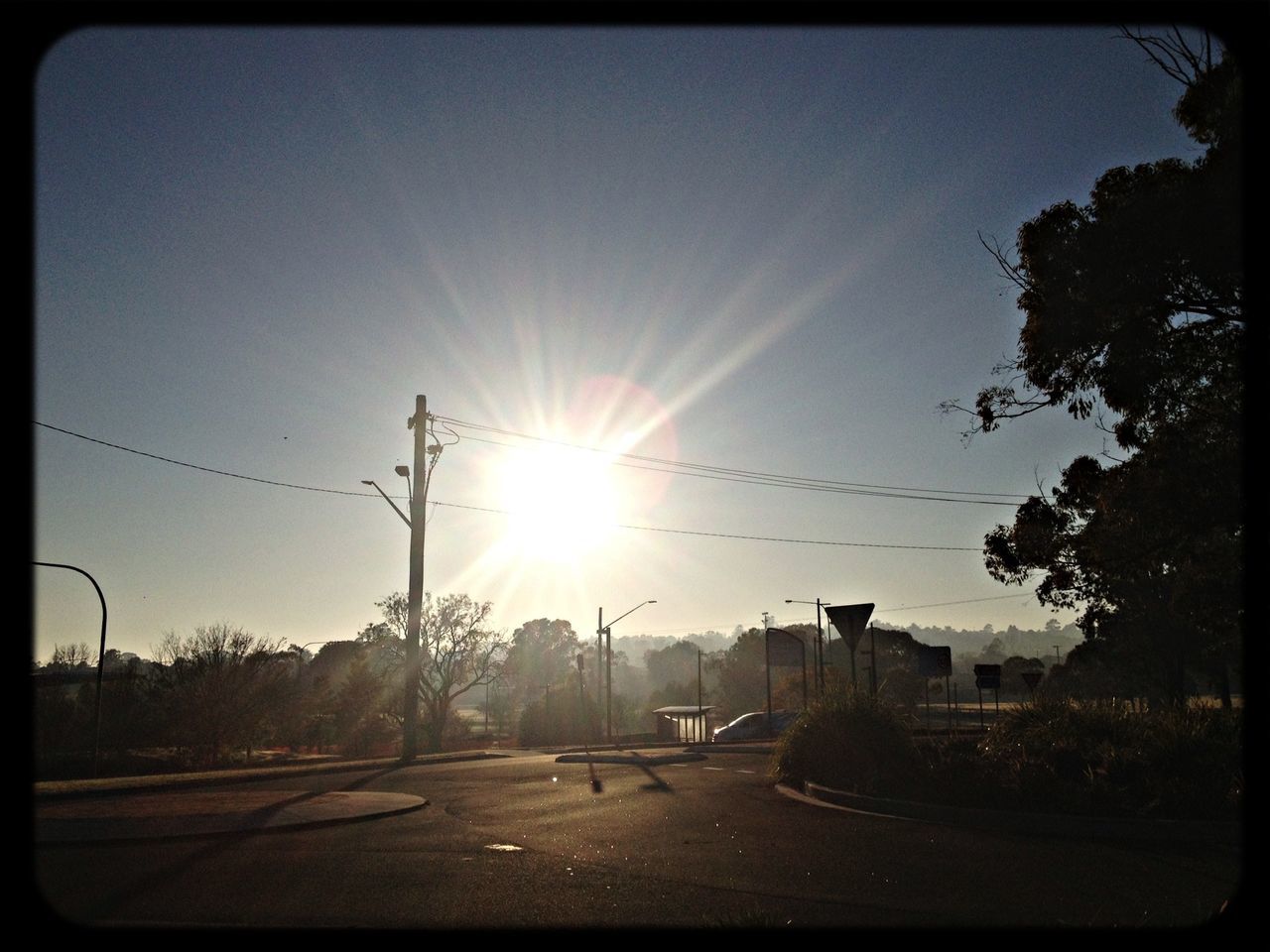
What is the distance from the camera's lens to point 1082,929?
19.4ft

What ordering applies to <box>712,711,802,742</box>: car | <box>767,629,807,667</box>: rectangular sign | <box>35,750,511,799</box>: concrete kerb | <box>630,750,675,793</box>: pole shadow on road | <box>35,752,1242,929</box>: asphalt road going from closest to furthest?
<box>35,752,1242,929</box>: asphalt road < <box>35,750,511,799</box>: concrete kerb < <box>630,750,675,793</box>: pole shadow on road < <box>712,711,802,742</box>: car < <box>767,629,807,667</box>: rectangular sign

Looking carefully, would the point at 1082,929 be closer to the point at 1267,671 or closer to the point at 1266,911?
the point at 1266,911

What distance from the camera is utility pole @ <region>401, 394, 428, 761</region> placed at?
26.8 m

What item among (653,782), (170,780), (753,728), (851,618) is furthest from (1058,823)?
Answer: (753,728)

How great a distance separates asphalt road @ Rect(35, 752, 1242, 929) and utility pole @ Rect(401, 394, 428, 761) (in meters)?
14.4

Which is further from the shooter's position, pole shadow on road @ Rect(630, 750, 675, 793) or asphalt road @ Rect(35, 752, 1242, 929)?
pole shadow on road @ Rect(630, 750, 675, 793)

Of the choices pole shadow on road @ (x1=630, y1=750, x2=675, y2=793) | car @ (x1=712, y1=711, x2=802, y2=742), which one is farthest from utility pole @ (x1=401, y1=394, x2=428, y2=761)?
car @ (x1=712, y1=711, x2=802, y2=742)

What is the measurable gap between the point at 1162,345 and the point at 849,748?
769cm

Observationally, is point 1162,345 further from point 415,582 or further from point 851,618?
point 415,582

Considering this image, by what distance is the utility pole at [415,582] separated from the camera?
26844 millimetres

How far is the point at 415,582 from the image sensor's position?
1077 inches

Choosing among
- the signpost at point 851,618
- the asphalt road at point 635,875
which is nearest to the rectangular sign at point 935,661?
the signpost at point 851,618

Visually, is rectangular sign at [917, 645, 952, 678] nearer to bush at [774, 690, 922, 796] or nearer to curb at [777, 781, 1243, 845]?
bush at [774, 690, 922, 796]
